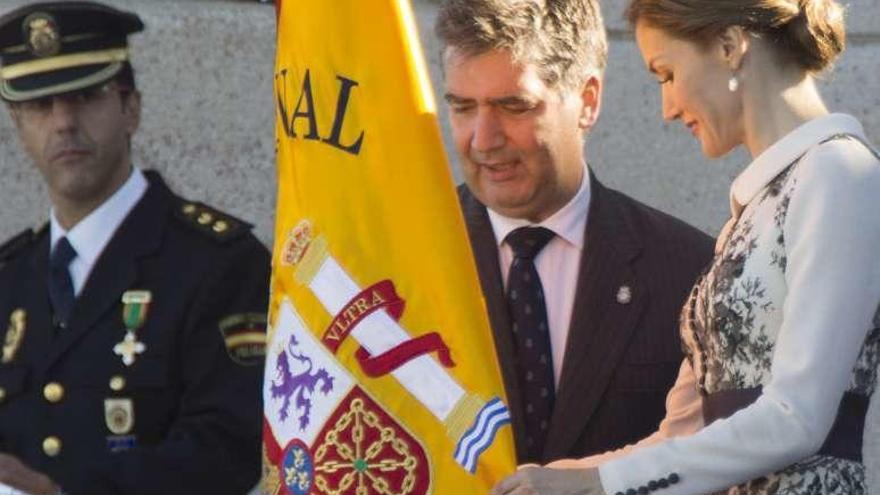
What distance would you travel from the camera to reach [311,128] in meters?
3.92

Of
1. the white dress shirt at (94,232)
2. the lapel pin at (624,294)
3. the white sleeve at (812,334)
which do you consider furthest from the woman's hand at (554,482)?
the white dress shirt at (94,232)

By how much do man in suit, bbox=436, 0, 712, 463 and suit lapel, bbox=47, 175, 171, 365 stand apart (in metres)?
0.59

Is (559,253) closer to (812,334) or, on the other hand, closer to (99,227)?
(99,227)

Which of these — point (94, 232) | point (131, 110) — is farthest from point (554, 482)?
point (131, 110)

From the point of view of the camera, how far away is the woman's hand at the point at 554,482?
142 inches

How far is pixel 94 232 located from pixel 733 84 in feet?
4.65

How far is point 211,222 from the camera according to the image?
4.61 metres

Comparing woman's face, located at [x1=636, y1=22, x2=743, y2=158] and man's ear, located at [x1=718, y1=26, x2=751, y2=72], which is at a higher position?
man's ear, located at [x1=718, y1=26, x2=751, y2=72]

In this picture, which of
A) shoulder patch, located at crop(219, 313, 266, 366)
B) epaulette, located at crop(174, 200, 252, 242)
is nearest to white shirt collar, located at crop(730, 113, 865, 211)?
shoulder patch, located at crop(219, 313, 266, 366)

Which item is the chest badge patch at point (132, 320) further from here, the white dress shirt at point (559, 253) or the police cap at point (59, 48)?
the white dress shirt at point (559, 253)

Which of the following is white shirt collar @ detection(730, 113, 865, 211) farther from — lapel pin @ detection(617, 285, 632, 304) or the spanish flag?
lapel pin @ detection(617, 285, 632, 304)

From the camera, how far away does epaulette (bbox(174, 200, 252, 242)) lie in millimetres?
4564

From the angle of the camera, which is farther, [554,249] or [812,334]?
[554,249]

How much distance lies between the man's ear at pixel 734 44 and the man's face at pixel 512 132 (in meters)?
0.70
